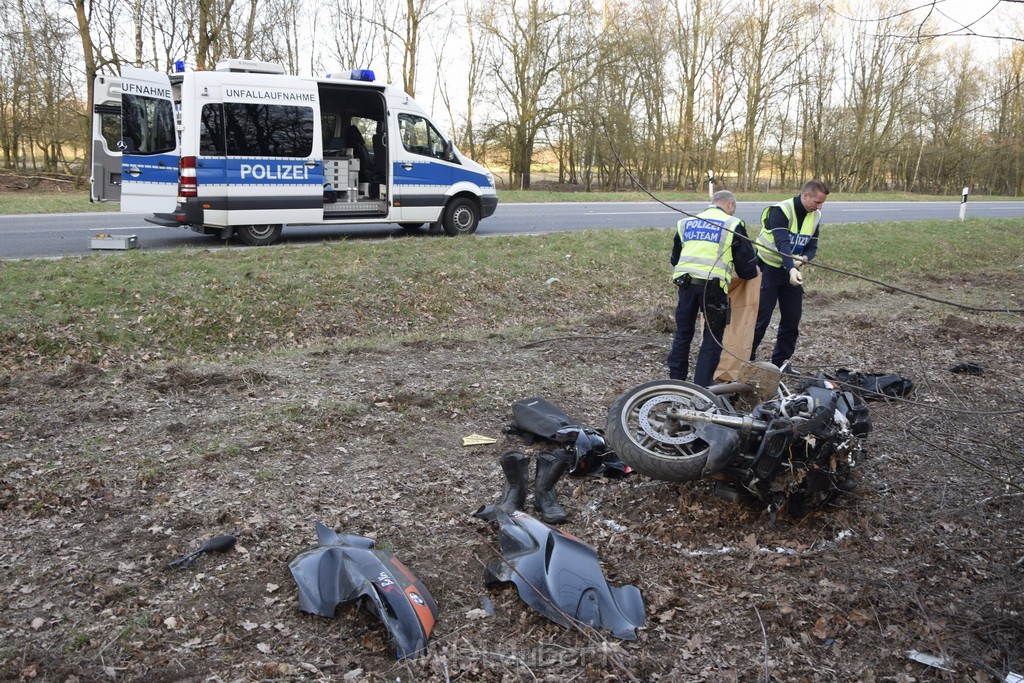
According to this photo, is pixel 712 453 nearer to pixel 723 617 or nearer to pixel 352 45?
pixel 723 617

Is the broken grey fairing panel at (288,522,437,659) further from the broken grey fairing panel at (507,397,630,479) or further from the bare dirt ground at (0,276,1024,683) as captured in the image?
the broken grey fairing panel at (507,397,630,479)

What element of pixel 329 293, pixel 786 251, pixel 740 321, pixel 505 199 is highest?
pixel 505 199

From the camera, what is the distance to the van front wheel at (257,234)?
41.1 feet

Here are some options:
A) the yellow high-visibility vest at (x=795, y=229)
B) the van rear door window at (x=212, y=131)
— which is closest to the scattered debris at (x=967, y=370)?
the yellow high-visibility vest at (x=795, y=229)

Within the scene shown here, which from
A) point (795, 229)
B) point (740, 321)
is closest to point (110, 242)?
point (740, 321)

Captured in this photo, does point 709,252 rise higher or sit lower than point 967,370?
higher

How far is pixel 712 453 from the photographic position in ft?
15.1

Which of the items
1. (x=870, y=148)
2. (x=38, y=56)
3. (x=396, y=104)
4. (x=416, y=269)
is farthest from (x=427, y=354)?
(x=870, y=148)

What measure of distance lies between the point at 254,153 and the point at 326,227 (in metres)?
3.14

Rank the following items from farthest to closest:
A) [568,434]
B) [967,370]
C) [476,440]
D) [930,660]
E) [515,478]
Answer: [967,370], [476,440], [568,434], [515,478], [930,660]

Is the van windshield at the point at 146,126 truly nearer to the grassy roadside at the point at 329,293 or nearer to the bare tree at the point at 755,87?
the grassy roadside at the point at 329,293

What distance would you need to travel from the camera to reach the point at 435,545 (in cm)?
449

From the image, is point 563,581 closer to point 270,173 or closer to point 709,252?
point 709,252

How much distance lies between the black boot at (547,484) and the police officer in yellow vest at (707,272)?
1.97m
